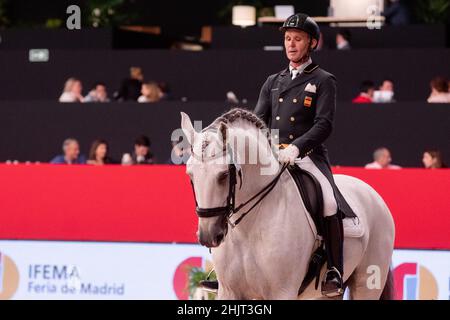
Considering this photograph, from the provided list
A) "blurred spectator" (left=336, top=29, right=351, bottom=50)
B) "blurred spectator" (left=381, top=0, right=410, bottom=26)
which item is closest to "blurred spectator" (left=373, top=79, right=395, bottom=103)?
"blurred spectator" (left=336, top=29, right=351, bottom=50)

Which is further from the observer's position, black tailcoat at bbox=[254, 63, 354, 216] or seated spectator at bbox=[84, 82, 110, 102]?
seated spectator at bbox=[84, 82, 110, 102]

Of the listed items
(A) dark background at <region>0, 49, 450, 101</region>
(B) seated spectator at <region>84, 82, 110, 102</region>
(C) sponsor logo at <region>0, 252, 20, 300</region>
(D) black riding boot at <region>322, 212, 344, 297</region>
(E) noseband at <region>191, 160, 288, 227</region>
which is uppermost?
(A) dark background at <region>0, 49, 450, 101</region>

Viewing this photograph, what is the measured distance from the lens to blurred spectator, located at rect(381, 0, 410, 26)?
13.5 metres

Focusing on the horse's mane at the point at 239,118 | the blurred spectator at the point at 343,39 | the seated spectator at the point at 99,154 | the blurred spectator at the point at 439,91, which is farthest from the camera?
the blurred spectator at the point at 343,39

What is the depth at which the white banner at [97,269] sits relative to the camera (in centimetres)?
864

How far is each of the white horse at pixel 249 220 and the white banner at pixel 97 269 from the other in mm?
3129

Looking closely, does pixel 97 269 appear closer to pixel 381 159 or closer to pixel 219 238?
pixel 381 159

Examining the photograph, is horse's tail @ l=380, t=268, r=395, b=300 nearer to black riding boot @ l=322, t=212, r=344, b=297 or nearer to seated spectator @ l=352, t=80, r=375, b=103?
black riding boot @ l=322, t=212, r=344, b=297

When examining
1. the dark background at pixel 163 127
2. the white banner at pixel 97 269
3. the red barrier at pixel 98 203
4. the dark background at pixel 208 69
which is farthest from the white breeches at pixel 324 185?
the dark background at pixel 208 69

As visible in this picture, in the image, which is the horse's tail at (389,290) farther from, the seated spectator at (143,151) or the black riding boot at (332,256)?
the seated spectator at (143,151)

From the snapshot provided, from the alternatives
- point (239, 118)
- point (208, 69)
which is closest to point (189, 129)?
point (239, 118)

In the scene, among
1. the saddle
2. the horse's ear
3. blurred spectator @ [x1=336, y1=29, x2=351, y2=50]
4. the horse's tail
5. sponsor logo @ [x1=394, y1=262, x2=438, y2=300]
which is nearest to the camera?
the horse's ear

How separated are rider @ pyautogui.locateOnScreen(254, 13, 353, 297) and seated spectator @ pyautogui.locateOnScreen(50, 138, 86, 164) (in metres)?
5.00

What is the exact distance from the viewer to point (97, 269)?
345 inches
